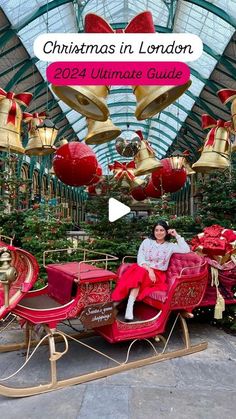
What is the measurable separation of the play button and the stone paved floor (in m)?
2.27

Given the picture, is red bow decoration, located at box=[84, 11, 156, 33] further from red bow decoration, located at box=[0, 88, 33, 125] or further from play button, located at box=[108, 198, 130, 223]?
play button, located at box=[108, 198, 130, 223]

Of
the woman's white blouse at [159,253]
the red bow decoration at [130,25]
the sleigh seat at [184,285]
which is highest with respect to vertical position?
the red bow decoration at [130,25]

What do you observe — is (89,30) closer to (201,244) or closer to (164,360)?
(201,244)

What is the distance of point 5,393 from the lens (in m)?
2.83

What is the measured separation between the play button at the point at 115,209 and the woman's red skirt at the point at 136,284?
173 centimetres

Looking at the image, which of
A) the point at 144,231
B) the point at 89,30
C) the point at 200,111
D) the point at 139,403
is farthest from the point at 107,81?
the point at 200,111

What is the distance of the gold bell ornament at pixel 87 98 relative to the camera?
3021mm

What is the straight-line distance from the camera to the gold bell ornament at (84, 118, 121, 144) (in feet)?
12.8

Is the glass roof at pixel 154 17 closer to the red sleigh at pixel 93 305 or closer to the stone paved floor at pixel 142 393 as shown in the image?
the red sleigh at pixel 93 305

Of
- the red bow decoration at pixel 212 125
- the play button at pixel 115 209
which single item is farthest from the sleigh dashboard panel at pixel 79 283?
the red bow decoration at pixel 212 125

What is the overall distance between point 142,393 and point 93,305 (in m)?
0.83

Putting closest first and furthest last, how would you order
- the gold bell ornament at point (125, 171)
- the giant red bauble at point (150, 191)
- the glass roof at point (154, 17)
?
the gold bell ornament at point (125, 171) → the giant red bauble at point (150, 191) → the glass roof at point (154, 17)

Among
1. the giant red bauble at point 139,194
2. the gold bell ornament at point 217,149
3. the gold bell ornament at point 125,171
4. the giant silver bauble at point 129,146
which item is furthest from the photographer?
the giant red bauble at point 139,194

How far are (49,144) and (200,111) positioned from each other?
51.0 ft
